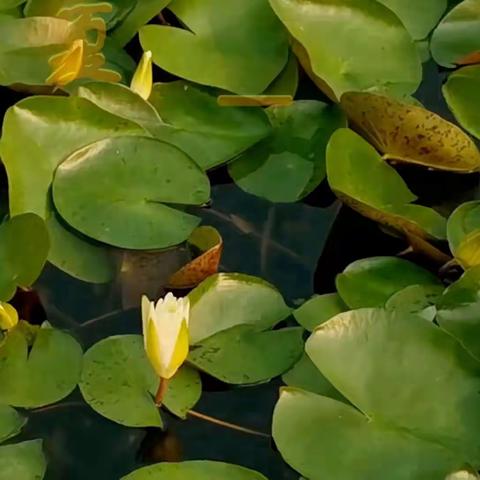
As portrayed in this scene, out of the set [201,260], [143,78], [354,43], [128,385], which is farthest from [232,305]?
[354,43]

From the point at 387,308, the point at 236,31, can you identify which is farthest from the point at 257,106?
the point at 387,308

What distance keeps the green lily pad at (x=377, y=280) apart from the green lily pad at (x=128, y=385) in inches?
9.3

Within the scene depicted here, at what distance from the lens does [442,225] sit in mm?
1541

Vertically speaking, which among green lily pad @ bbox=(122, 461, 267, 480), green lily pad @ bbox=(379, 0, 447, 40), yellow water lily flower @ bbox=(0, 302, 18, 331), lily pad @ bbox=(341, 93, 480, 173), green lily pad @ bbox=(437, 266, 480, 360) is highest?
green lily pad @ bbox=(379, 0, 447, 40)

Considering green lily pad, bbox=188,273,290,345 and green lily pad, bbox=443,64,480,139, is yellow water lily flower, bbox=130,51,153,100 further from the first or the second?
green lily pad, bbox=443,64,480,139

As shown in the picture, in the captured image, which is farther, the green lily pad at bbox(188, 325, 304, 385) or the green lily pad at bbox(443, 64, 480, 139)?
the green lily pad at bbox(443, 64, 480, 139)

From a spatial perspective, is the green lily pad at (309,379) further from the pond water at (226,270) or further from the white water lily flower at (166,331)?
the white water lily flower at (166,331)

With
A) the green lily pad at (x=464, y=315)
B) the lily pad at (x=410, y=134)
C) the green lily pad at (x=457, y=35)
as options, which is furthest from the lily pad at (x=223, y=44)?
the green lily pad at (x=464, y=315)

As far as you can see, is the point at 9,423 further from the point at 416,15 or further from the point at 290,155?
the point at 416,15

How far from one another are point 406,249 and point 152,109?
0.43 metres

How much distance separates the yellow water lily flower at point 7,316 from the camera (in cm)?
139

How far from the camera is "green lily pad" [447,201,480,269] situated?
1422 millimetres

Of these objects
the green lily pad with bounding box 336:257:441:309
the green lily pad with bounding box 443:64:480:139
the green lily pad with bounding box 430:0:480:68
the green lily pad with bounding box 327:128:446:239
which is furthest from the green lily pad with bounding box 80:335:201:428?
the green lily pad with bounding box 430:0:480:68

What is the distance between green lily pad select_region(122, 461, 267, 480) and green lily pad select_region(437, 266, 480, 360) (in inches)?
12.3
